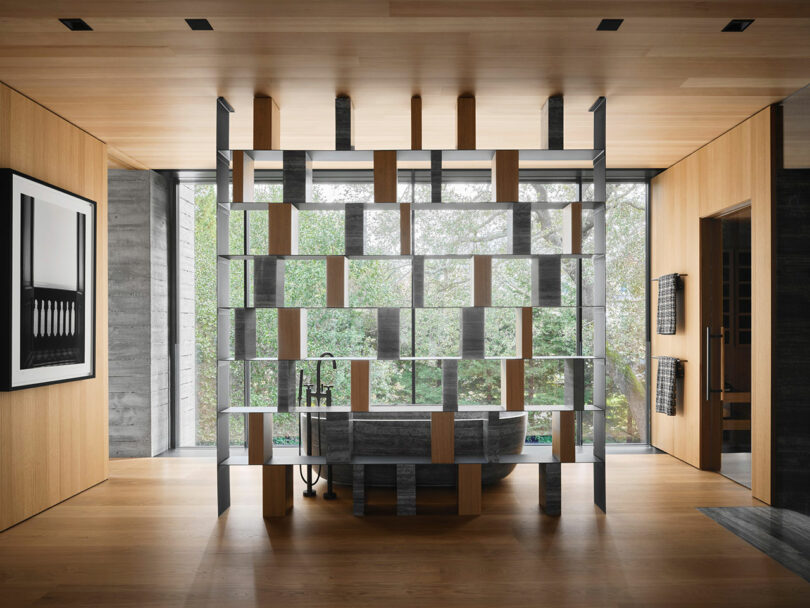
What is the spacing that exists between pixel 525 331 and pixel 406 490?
1204 mm

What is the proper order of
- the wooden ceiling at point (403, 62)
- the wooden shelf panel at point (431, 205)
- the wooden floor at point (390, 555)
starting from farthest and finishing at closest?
the wooden shelf panel at point (431, 205), the wooden ceiling at point (403, 62), the wooden floor at point (390, 555)

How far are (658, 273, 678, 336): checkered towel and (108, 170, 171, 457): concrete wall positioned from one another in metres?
4.44

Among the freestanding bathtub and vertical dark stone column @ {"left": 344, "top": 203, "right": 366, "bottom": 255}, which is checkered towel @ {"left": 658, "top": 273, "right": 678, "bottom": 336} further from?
vertical dark stone column @ {"left": 344, "top": 203, "right": 366, "bottom": 255}

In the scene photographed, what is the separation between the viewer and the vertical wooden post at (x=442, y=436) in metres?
3.75

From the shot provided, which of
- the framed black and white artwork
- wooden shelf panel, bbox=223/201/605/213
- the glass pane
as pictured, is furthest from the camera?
the glass pane

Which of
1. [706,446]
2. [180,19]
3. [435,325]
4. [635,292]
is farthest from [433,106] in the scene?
[706,446]

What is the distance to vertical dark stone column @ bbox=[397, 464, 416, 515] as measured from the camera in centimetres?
379

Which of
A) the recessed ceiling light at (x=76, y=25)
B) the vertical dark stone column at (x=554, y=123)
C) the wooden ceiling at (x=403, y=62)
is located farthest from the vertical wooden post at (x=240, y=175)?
the vertical dark stone column at (x=554, y=123)

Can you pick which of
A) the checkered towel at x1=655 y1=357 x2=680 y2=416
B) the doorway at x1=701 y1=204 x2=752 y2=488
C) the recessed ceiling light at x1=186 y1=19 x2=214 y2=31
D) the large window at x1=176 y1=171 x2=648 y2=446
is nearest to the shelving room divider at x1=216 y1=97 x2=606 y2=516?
the recessed ceiling light at x1=186 y1=19 x2=214 y2=31

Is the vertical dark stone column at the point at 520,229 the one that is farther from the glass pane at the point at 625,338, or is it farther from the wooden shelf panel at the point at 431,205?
the glass pane at the point at 625,338

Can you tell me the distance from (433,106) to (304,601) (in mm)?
3000

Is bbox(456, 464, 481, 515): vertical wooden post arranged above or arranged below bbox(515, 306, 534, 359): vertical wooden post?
below

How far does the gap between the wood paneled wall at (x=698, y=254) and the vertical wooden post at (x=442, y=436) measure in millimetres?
2020

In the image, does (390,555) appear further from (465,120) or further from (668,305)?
(668,305)
